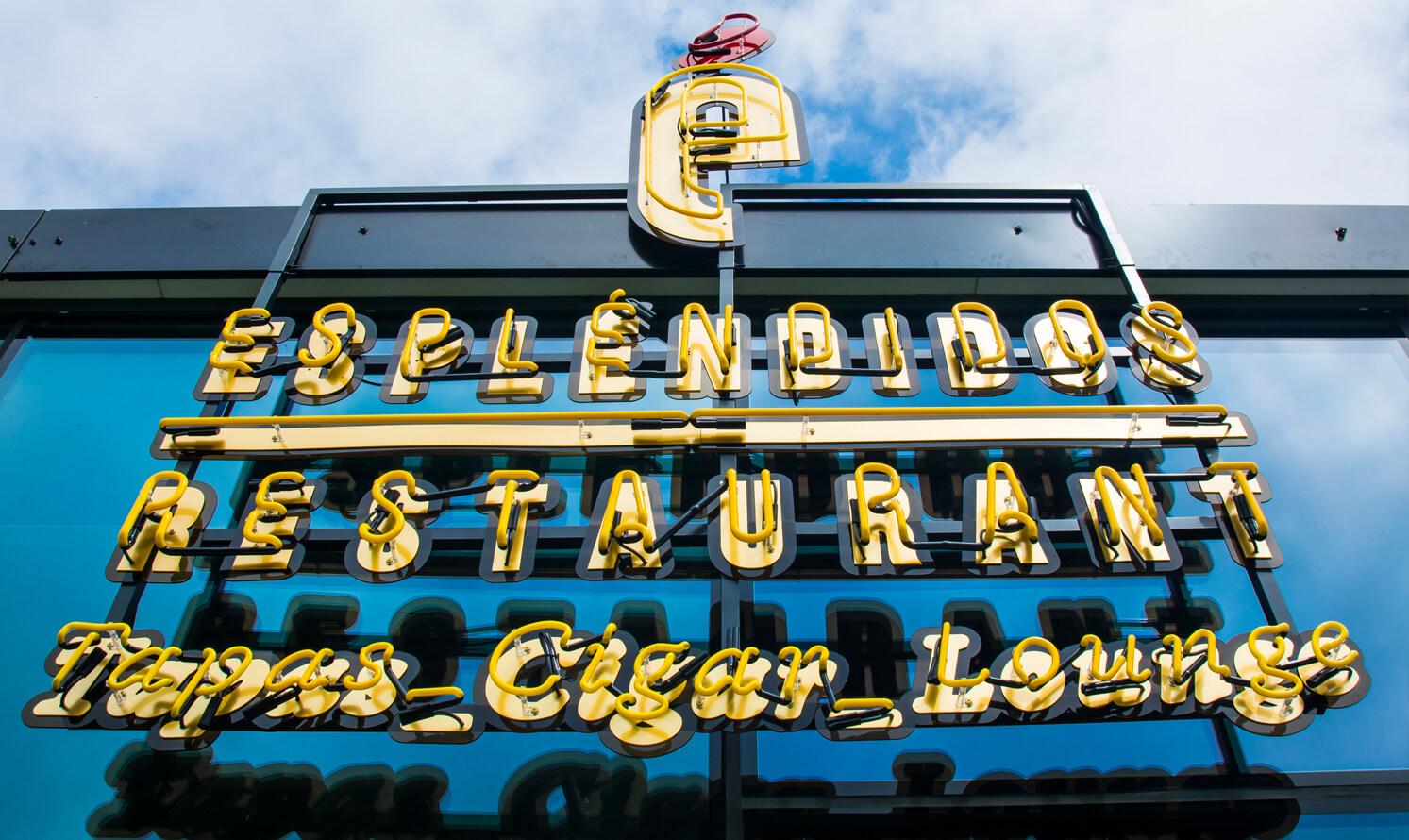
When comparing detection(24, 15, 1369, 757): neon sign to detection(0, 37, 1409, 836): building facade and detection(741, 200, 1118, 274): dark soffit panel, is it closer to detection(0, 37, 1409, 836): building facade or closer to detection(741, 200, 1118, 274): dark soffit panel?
detection(0, 37, 1409, 836): building facade

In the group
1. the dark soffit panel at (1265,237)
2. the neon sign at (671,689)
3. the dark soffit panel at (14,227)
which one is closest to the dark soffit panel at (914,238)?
the dark soffit panel at (1265,237)

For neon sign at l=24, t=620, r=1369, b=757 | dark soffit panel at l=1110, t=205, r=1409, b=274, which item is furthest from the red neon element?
neon sign at l=24, t=620, r=1369, b=757

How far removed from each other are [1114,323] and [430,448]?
4808 mm

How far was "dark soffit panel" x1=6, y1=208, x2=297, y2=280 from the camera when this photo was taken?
6961 millimetres

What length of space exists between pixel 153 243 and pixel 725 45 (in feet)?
14.4

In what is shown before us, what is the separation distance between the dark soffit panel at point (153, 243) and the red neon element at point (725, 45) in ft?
10.3

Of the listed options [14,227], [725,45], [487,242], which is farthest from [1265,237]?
[14,227]

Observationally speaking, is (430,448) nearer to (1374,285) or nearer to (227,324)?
(227,324)

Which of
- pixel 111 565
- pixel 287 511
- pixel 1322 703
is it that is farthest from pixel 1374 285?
pixel 111 565

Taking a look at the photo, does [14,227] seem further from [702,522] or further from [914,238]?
[914,238]

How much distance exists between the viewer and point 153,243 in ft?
23.3

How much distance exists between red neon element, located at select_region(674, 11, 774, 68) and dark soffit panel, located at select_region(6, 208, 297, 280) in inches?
123

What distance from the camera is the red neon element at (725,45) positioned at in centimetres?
739

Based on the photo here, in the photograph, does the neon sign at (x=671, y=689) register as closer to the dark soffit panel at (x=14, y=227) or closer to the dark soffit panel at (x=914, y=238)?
the dark soffit panel at (x=914, y=238)
